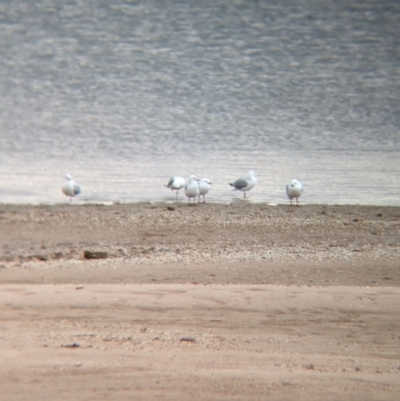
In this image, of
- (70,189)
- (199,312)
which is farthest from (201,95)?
(199,312)

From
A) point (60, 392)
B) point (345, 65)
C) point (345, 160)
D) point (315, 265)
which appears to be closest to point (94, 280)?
point (315, 265)

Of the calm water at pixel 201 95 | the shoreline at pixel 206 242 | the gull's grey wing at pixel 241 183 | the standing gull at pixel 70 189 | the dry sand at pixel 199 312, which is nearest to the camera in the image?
the dry sand at pixel 199 312

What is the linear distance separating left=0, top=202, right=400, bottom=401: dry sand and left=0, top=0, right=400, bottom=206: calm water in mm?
3447

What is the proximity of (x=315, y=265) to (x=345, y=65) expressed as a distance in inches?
562

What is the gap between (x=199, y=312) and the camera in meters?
4.80

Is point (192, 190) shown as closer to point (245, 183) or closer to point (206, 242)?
point (245, 183)

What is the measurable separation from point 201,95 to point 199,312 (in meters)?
13.7

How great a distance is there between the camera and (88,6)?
21.3 m

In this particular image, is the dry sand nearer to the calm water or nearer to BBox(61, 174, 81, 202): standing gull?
BBox(61, 174, 81, 202): standing gull

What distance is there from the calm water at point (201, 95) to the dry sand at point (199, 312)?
345cm

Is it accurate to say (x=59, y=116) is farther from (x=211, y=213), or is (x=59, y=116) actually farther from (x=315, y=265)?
(x=315, y=265)

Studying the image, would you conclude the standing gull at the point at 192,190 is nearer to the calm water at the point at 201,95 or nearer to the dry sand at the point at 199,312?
the calm water at the point at 201,95

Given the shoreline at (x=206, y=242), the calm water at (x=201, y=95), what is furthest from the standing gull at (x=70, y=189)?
the calm water at (x=201, y=95)

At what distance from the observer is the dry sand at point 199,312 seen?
3.72 meters
